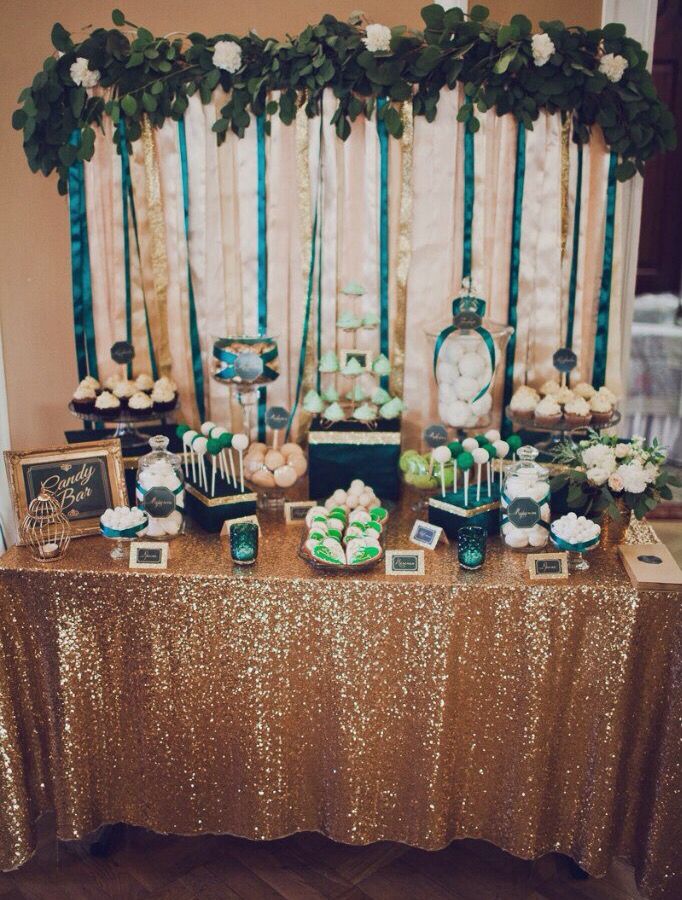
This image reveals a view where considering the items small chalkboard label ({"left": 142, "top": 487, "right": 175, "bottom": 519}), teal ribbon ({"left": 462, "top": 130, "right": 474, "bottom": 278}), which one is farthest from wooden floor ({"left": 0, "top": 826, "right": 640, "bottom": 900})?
teal ribbon ({"left": 462, "top": 130, "right": 474, "bottom": 278})

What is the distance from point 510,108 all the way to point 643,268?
193 centimetres

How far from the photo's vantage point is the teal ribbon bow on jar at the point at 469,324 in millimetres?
2291

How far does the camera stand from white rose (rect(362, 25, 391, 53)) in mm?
2148

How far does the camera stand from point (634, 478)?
199 centimetres

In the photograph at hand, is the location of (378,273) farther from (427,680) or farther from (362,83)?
(427,680)

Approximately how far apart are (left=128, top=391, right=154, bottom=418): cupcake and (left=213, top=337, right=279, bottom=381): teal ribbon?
0.84ft

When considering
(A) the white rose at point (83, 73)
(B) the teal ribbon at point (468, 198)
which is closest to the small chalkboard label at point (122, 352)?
(A) the white rose at point (83, 73)

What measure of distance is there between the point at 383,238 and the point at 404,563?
3.50 feet

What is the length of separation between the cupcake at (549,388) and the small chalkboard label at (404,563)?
798 mm

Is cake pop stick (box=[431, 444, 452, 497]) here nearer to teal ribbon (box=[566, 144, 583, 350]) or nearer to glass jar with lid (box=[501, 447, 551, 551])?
glass jar with lid (box=[501, 447, 551, 551])

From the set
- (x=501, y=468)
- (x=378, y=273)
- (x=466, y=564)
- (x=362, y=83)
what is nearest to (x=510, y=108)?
(x=362, y=83)

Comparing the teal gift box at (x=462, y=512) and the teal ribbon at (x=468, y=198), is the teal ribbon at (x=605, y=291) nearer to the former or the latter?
the teal ribbon at (x=468, y=198)

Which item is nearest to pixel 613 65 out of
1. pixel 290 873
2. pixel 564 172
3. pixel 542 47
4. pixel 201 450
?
pixel 542 47

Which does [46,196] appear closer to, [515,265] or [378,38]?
[378,38]
